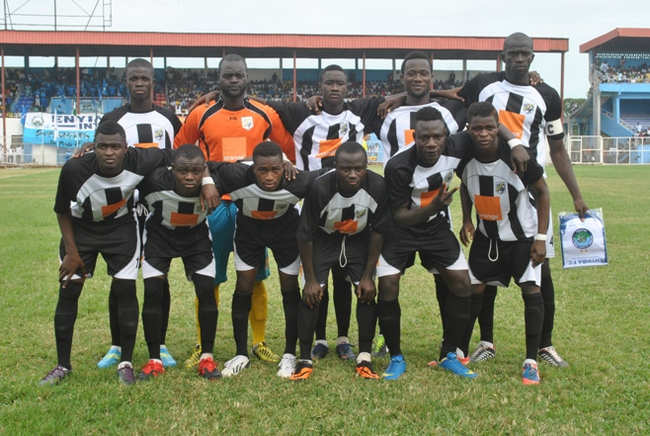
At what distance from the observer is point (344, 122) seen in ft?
17.9

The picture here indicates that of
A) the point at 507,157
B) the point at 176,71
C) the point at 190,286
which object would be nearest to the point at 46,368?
the point at 190,286

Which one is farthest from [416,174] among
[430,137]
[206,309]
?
[206,309]

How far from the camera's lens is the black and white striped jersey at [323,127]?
17.9ft

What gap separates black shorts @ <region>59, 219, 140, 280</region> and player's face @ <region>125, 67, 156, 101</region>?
1.19 metres

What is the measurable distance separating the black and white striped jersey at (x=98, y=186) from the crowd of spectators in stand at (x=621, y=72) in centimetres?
5310

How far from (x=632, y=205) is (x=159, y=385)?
47.7 feet

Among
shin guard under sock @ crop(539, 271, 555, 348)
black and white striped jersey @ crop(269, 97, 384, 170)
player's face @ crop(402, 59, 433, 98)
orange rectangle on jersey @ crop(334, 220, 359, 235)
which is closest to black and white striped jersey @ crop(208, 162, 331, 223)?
orange rectangle on jersey @ crop(334, 220, 359, 235)

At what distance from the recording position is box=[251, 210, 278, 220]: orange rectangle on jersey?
4.88 m

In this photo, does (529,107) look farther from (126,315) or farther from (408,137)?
(126,315)

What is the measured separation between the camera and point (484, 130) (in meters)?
4.45

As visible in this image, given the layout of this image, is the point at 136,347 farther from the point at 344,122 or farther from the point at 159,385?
the point at 344,122

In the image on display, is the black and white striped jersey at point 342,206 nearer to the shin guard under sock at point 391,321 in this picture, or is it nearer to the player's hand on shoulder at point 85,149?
the shin guard under sock at point 391,321

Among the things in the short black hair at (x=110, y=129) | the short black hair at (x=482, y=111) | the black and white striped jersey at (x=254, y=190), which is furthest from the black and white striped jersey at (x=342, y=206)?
the short black hair at (x=110, y=129)

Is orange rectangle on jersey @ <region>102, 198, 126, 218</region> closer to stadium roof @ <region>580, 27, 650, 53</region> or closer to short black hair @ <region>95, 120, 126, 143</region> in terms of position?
short black hair @ <region>95, 120, 126, 143</region>
